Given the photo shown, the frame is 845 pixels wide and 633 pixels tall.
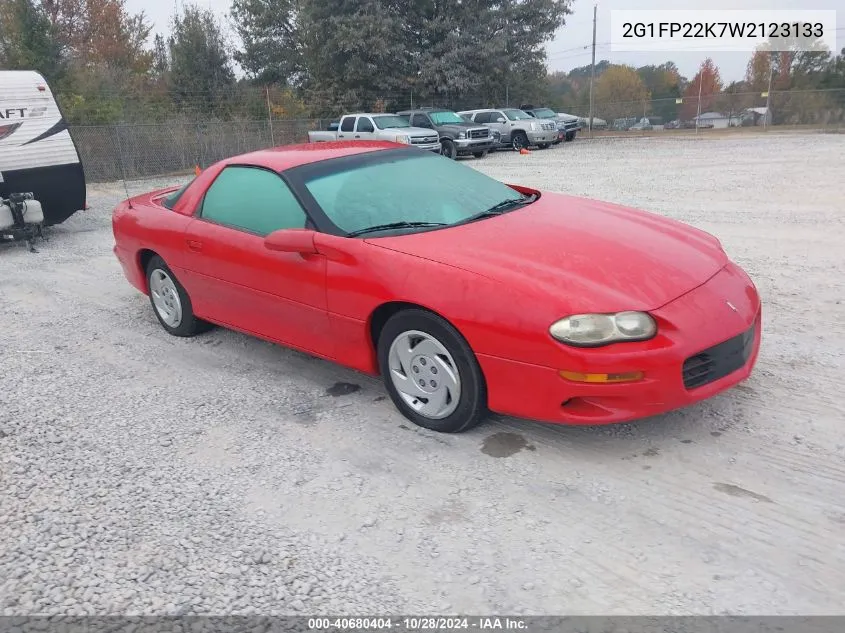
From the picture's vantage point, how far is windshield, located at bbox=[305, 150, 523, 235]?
→ 4.04 m

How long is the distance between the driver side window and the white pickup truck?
52.5 ft

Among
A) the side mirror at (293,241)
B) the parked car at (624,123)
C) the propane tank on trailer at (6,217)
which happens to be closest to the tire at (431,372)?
the side mirror at (293,241)

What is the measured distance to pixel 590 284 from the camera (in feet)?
10.7

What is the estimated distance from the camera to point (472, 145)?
73.2 ft

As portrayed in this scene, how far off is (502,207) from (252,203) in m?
1.60

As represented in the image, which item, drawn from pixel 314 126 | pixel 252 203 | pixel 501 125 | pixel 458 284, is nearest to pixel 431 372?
pixel 458 284

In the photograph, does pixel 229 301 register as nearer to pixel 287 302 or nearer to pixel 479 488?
pixel 287 302

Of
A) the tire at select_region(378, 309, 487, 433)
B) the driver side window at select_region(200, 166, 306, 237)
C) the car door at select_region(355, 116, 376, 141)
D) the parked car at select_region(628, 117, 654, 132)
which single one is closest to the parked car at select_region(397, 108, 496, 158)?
the car door at select_region(355, 116, 376, 141)

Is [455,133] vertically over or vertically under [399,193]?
over

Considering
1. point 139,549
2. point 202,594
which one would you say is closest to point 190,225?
point 139,549

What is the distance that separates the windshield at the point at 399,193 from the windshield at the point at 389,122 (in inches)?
670

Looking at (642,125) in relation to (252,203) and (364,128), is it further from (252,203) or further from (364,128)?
(252,203)

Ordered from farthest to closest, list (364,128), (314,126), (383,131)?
(314,126) → (364,128) → (383,131)

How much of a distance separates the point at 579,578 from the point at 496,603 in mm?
334
